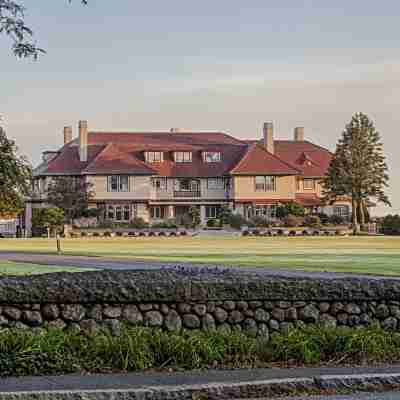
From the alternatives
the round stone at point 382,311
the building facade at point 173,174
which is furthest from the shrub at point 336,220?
the round stone at point 382,311

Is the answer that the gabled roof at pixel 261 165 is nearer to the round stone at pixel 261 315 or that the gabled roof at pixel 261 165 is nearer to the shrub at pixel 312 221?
the shrub at pixel 312 221

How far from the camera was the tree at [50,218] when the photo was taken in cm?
8988

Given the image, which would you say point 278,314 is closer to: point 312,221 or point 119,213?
point 312,221

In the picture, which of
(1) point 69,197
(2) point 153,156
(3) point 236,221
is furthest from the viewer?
(2) point 153,156

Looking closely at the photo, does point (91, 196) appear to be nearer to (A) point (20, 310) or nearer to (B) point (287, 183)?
(B) point (287, 183)

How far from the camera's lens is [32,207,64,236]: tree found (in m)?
89.9

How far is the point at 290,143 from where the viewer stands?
118m

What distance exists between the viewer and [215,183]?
350 feet

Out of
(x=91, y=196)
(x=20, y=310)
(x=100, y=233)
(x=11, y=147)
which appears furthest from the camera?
(x=91, y=196)

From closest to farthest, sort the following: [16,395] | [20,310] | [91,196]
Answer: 1. [16,395]
2. [20,310]
3. [91,196]

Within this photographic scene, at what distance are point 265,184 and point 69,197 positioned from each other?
22.6m

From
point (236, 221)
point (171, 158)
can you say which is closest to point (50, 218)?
point (236, 221)

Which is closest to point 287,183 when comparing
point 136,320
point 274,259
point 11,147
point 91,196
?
point 91,196

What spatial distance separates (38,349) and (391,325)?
514 centimetres
